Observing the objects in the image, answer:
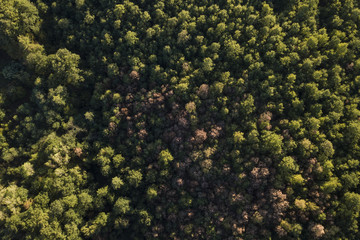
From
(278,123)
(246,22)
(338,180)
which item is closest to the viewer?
(338,180)

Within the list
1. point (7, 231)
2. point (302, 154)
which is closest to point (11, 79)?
point (7, 231)

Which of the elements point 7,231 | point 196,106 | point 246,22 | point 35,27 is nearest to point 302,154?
point 196,106

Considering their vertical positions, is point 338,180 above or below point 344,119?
below

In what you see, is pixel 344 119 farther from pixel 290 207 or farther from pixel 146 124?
pixel 146 124

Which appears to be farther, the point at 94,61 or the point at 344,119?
the point at 94,61

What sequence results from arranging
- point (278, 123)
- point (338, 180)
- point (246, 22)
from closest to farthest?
point (338, 180), point (278, 123), point (246, 22)

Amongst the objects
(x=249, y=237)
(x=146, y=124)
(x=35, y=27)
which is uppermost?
(x=35, y=27)

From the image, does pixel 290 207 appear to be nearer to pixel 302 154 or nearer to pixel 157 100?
pixel 302 154
